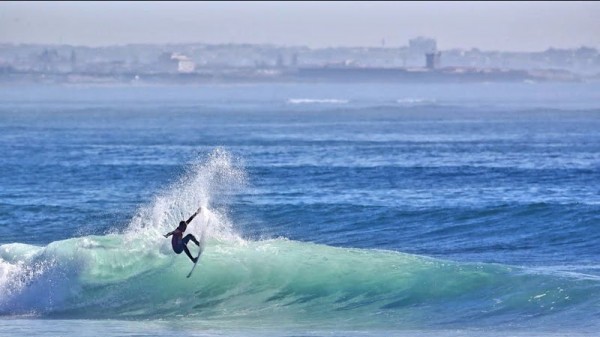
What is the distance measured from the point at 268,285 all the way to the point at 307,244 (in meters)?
2.93

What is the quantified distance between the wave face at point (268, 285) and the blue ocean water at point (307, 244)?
0.13 feet

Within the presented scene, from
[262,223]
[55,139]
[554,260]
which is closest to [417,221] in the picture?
[262,223]

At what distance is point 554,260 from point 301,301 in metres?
6.25

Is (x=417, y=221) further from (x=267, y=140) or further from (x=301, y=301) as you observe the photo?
(x=267, y=140)

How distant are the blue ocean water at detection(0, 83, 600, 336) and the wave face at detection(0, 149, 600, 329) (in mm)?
40

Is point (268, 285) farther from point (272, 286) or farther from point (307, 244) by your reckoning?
point (307, 244)

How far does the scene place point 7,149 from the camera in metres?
65.5

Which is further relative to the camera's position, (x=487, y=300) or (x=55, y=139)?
(x=55, y=139)

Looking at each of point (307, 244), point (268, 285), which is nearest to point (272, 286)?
point (268, 285)

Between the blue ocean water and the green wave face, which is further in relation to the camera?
the green wave face

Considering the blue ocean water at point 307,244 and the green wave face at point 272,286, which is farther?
the green wave face at point 272,286

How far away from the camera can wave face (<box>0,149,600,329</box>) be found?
21391 millimetres

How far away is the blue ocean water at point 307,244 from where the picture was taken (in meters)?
21.3

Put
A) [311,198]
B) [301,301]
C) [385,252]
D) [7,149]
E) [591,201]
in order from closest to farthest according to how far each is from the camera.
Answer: [301,301]
[385,252]
[591,201]
[311,198]
[7,149]
